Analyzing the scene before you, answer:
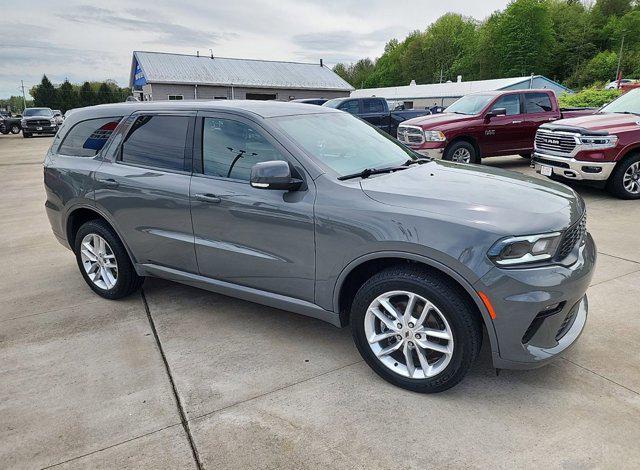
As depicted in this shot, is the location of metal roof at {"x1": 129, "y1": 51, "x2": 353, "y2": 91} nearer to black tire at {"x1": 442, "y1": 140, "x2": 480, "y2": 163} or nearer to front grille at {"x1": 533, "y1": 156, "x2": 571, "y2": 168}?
black tire at {"x1": 442, "y1": 140, "x2": 480, "y2": 163}

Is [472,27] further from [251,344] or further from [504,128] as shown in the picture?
[251,344]

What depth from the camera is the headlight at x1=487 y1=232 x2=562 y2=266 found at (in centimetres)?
253

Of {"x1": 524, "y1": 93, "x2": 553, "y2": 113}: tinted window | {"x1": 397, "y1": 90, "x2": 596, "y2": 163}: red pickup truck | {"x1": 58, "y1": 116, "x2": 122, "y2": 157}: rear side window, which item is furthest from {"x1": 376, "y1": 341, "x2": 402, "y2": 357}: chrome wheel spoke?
{"x1": 524, "y1": 93, "x2": 553, "y2": 113}: tinted window

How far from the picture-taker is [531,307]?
8.29 ft

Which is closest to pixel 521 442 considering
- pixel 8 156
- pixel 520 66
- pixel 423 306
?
pixel 423 306

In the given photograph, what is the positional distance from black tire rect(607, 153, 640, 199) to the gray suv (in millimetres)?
5406

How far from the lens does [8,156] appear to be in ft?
60.4

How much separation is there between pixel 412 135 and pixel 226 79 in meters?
29.9

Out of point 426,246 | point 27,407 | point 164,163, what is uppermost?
point 164,163

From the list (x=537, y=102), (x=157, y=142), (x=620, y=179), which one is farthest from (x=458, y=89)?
(x=157, y=142)

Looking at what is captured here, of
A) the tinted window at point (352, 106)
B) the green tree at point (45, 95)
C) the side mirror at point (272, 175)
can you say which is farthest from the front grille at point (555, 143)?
the green tree at point (45, 95)

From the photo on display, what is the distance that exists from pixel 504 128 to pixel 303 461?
32.8ft

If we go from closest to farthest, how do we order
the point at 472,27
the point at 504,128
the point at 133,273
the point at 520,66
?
the point at 133,273, the point at 504,128, the point at 520,66, the point at 472,27

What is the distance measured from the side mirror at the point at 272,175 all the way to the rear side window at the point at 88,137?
1891 millimetres
